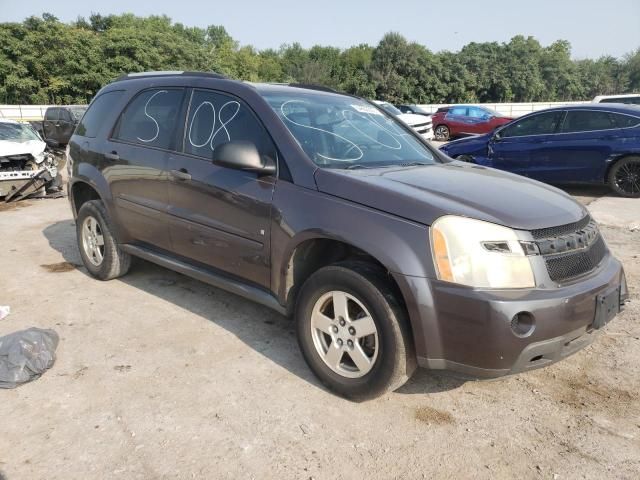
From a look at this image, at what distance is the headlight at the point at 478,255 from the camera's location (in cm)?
252

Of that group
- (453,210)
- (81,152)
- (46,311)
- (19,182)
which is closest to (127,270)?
(46,311)

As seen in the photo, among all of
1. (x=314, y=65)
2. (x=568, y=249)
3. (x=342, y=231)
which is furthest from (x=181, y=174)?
(x=314, y=65)

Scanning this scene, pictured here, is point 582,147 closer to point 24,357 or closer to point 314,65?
point 24,357

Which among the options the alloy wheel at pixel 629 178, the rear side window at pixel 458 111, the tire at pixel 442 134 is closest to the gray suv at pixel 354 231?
the alloy wheel at pixel 629 178

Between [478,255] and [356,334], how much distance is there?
2.58 feet

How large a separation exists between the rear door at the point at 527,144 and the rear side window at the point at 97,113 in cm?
697

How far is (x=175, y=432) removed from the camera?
2.72 meters

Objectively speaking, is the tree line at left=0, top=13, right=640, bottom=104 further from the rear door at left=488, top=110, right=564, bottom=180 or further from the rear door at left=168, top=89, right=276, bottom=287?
the rear door at left=168, top=89, right=276, bottom=287

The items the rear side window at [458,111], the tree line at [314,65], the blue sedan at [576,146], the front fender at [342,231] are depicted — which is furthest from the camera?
the tree line at [314,65]

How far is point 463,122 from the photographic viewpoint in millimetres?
20938

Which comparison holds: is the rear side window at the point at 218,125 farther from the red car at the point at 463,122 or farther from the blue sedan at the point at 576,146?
the red car at the point at 463,122

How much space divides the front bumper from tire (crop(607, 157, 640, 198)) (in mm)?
6899

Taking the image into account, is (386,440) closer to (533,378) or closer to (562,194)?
(533,378)

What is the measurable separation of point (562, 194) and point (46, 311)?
3917 millimetres
